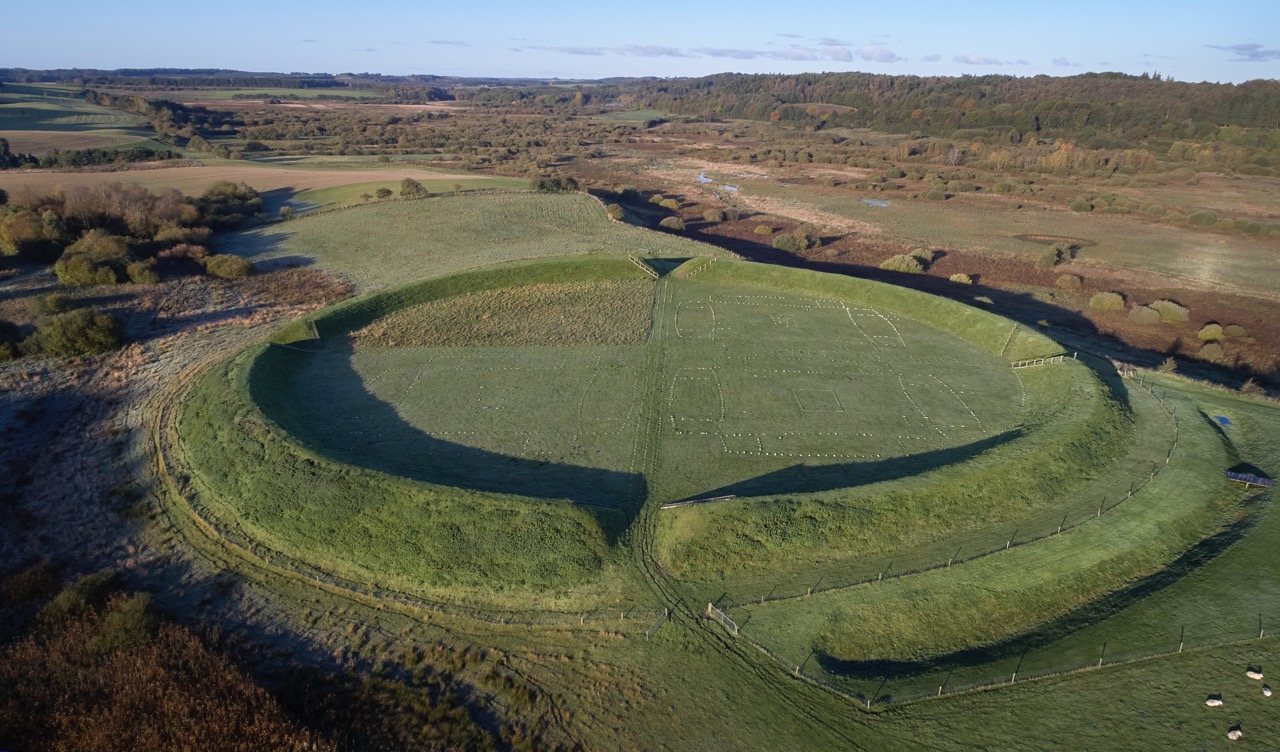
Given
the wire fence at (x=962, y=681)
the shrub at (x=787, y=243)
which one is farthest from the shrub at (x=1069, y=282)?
the wire fence at (x=962, y=681)

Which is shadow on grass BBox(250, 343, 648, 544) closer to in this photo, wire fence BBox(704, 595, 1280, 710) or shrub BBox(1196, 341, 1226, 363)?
wire fence BBox(704, 595, 1280, 710)

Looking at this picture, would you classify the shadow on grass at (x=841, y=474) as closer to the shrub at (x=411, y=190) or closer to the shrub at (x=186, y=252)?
the shrub at (x=186, y=252)

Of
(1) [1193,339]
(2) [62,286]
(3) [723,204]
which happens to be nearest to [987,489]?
(1) [1193,339]

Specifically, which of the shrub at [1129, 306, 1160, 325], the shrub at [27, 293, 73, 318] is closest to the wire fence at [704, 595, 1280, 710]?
the shrub at [1129, 306, 1160, 325]

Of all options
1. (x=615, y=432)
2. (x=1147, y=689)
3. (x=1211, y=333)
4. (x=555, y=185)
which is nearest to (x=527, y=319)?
(x=615, y=432)

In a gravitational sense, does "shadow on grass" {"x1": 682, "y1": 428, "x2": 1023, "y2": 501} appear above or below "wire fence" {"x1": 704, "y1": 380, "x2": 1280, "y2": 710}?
above

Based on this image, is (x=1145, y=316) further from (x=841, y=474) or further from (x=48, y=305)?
(x=48, y=305)

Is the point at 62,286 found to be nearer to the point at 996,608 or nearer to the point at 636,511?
the point at 636,511
